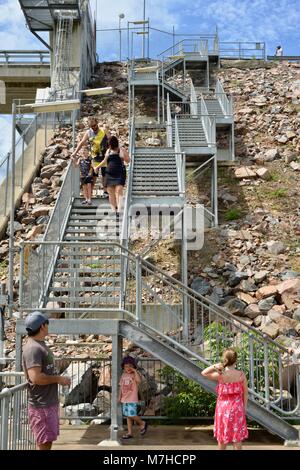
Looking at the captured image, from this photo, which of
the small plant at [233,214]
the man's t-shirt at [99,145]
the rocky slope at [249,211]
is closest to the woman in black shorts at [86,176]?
the man's t-shirt at [99,145]

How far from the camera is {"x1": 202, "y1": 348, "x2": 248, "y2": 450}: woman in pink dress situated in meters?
7.36

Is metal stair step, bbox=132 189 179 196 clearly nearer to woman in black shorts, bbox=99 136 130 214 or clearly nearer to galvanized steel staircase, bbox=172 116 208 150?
woman in black shorts, bbox=99 136 130 214

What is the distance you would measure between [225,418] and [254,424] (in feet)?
16.6

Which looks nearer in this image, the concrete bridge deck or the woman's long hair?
the woman's long hair

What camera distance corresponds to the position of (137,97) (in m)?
30.9

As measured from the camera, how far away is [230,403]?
7422mm

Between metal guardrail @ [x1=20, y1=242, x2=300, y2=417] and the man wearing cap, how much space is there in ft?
10.1

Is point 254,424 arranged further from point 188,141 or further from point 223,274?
point 188,141

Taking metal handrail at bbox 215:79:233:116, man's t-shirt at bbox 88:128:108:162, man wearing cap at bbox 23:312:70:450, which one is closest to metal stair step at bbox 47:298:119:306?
man wearing cap at bbox 23:312:70:450

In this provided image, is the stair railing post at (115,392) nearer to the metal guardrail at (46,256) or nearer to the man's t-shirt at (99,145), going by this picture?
the metal guardrail at (46,256)

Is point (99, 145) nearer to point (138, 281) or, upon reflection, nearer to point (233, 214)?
point (138, 281)

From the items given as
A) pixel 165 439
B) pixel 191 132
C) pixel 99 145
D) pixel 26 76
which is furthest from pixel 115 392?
pixel 26 76

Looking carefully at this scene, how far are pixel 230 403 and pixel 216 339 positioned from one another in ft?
9.84
